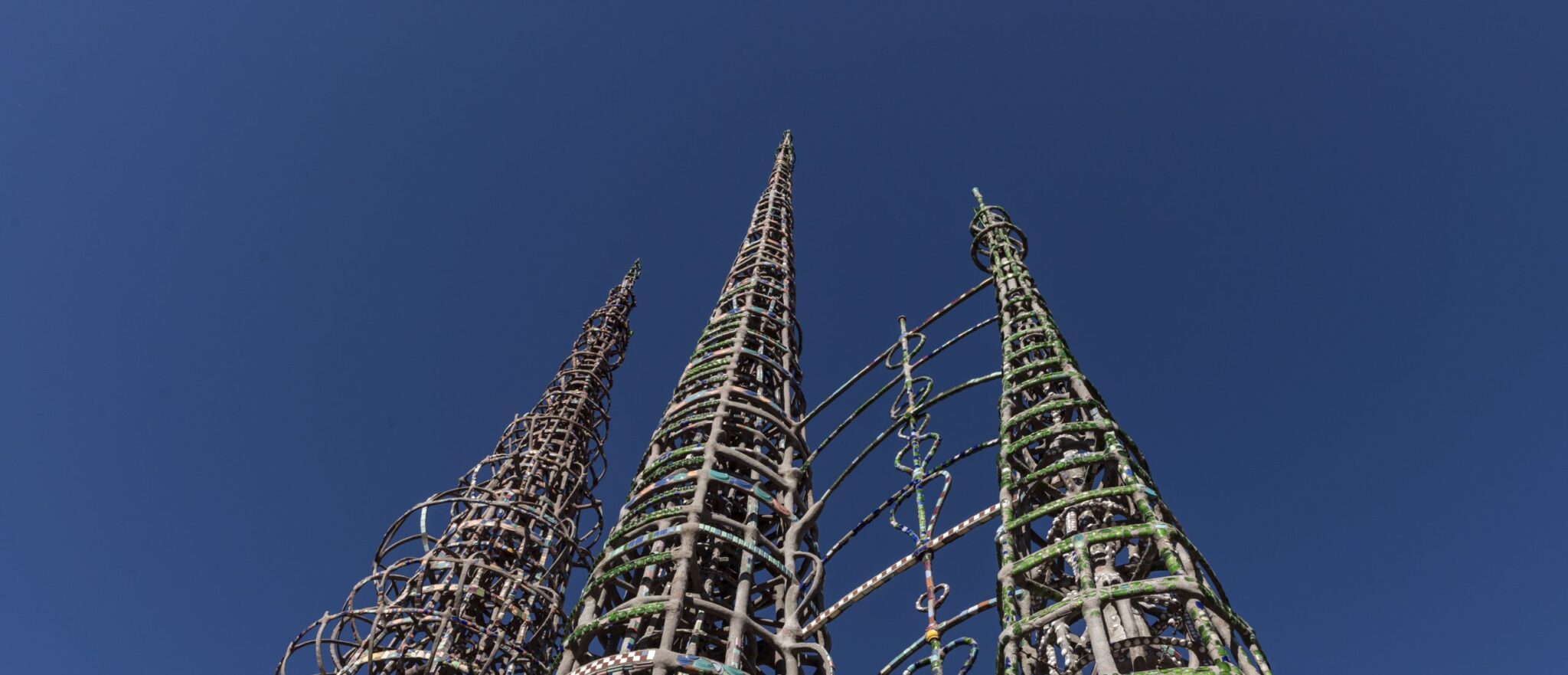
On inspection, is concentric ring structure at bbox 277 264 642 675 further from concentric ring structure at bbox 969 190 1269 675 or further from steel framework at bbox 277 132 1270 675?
concentric ring structure at bbox 969 190 1269 675

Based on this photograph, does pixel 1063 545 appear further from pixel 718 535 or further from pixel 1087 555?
pixel 718 535

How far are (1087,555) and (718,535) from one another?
6.16 m

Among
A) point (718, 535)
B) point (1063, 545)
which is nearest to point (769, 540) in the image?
point (718, 535)

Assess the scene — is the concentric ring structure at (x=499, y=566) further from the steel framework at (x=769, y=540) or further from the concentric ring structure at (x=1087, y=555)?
the concentric ring structure at (x=1087, y=555)

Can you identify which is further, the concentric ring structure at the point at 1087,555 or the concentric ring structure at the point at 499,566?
the concentric ring structure at the point at 499,566

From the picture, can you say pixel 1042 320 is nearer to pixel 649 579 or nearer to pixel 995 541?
pixel 995 541

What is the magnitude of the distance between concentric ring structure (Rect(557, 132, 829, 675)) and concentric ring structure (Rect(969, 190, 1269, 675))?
132 inches

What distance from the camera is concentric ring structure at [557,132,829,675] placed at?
37.6 feet

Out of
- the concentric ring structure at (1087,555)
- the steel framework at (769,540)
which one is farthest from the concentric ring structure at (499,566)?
the concentric ring structure at (1087,555)

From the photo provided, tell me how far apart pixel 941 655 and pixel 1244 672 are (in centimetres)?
294

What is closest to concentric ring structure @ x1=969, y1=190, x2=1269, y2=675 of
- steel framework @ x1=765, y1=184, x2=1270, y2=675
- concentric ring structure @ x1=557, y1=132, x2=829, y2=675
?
steel framework @ x1=765, y1=184, x2=1270, y2=675

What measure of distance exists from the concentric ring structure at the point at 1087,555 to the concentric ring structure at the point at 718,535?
335 cm

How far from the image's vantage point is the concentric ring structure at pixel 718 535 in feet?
37.6

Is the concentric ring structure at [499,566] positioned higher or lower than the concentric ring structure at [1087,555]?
higher
